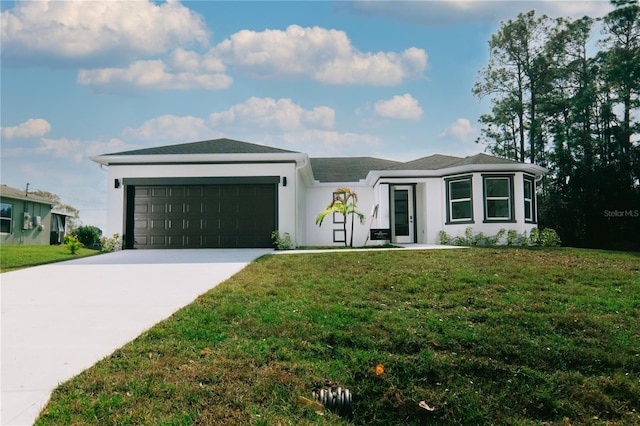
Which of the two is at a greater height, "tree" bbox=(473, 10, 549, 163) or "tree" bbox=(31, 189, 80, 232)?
"tree" bbox=(473, 10, 549, 163)

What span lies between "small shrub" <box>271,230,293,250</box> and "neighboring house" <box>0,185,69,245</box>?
14.9 meters

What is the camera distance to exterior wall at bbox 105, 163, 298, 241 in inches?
605

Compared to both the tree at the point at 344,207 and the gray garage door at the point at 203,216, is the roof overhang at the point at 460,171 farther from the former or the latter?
the gray garage door at the point at 203,216

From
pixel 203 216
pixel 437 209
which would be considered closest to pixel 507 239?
pixel 437 209

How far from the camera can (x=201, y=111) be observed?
17.2 metres

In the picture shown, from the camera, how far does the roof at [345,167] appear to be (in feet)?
68.0

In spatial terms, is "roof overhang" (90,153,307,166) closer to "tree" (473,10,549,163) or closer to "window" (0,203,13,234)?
"window" (0,203,13,234)

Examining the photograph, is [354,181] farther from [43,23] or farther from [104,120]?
[43,23]

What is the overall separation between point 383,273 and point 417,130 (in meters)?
11.7

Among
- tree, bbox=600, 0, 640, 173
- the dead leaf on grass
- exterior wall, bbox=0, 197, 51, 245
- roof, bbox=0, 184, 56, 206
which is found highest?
tree, bbox=600, 0, 640, 173

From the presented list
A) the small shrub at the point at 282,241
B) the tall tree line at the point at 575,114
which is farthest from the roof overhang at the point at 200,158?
the tall tree line at the point at 575,114

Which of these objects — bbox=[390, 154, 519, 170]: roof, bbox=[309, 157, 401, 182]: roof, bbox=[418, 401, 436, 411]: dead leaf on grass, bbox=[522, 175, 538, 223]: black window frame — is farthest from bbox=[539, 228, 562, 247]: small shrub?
bbox=[418, 401, 436, 411]: dead leaf on grass

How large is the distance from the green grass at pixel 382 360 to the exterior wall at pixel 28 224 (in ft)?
68.3

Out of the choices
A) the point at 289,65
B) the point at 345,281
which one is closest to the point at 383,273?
the point at 345,281
